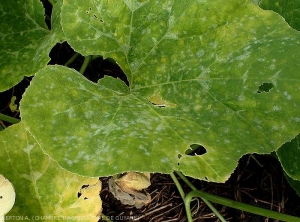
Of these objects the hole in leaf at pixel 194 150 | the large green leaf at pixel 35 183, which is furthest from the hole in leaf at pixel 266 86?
the large green leaf at pixel 35 183

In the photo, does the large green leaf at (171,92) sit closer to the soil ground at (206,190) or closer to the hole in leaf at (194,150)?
the hole in leaf at (194,150)

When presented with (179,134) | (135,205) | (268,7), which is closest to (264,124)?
(179,134)

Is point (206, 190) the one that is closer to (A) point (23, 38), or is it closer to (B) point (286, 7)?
(B) point (286, 7)

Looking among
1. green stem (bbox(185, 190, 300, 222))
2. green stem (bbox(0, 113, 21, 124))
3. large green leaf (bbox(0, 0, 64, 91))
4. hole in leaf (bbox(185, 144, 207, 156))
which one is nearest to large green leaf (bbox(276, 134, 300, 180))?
green stem (bbox(185, 190, 300, 222))

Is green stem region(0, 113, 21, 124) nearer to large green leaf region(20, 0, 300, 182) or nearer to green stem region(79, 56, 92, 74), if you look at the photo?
green stem region(79, 56, 92, 74)

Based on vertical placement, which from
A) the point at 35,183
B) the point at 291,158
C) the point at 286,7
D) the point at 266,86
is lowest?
the point at 291,158

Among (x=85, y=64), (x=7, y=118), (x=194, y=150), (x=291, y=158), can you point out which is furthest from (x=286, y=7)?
(x=7, y=118)

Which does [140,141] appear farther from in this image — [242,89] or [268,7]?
[268,7]
